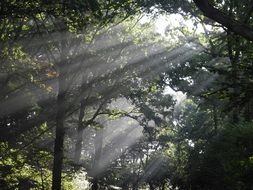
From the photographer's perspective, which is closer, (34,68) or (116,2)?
(116,2)

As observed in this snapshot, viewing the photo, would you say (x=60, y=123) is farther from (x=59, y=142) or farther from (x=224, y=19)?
(x=224, y=19)

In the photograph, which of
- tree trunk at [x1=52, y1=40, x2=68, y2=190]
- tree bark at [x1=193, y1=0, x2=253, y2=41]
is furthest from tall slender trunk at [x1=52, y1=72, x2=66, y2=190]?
tree bark at [x1=193, y1=0, x2=253, y2=41]

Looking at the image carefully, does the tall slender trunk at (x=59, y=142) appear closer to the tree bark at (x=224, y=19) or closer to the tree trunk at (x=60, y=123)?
the tree trunk at (x=60, y=123)

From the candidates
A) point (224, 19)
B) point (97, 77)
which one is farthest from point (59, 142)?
point (224, 19)

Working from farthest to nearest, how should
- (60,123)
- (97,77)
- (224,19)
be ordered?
(97,77) < (60,123) < (224,19)

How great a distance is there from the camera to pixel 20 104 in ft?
82.0

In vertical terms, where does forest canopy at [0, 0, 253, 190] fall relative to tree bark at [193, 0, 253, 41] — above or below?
above

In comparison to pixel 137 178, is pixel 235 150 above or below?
below

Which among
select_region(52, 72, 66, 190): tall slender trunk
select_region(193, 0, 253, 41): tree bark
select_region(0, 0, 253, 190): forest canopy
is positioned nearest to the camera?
select_region(193, 0, 253, 41): tree bark

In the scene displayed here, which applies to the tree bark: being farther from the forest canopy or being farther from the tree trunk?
the tree trunk

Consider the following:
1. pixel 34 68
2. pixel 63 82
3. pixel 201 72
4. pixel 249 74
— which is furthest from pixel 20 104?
pixel 249 74

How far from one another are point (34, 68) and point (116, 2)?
24.4ft

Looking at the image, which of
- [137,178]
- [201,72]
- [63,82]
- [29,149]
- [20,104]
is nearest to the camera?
[29,149]

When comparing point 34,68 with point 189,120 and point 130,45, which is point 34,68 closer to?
point 130,45
